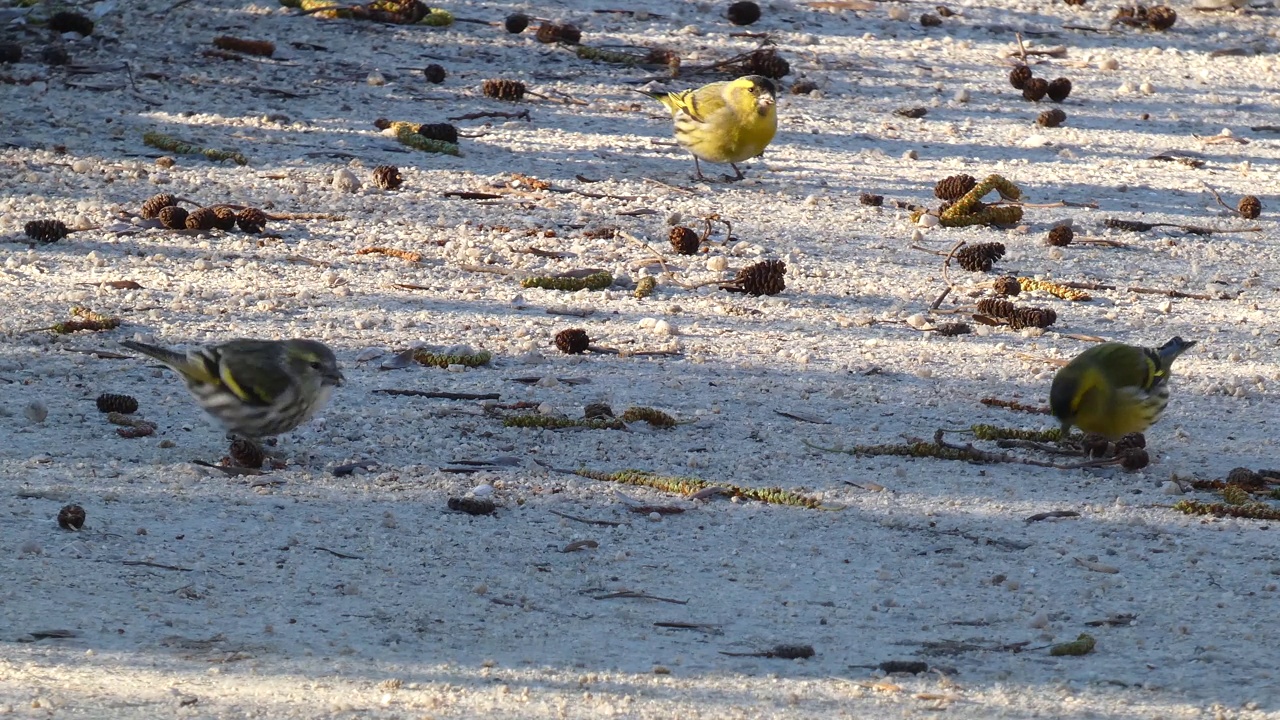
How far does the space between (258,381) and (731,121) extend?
4.76 metres

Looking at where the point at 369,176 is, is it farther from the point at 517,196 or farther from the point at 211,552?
the point at 211,552

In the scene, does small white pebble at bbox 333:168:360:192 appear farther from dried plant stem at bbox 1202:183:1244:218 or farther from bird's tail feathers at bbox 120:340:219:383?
dried plant stem at bbox 1202:183:1244:218

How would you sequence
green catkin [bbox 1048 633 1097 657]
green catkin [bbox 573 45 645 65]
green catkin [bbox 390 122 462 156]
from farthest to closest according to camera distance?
green catkin [bbox 573 45 645 65] → green catkin [bbox 390 122 462 156] → green catkin [bbox 1048 633 1097 657]

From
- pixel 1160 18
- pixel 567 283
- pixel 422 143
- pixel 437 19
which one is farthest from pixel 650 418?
pixel 1160 18

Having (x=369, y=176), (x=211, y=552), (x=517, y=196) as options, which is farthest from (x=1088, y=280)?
(x=211, y=552)

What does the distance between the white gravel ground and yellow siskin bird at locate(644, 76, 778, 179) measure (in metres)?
0.27

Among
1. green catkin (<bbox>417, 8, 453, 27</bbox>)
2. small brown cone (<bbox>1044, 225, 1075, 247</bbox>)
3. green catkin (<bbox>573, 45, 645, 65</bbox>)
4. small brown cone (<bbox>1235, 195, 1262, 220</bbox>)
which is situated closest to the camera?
small brown cone (<bbox>1044, 225, 1075, 247</bbox>)

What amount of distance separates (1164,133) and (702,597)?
24.3 ft

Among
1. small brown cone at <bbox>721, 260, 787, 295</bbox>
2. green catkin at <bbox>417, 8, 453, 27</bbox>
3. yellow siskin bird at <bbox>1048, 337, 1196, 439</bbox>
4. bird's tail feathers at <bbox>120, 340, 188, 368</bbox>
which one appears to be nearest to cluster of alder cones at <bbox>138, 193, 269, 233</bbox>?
small brown cone at <bbox>721, 260, 787, 295</bbox>

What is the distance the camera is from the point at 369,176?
8984 mm

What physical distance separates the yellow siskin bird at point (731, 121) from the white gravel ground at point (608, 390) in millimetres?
269

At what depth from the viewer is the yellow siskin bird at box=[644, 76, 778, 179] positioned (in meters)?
9.23

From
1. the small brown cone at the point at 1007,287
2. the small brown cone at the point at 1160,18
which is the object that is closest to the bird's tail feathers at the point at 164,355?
the small brown cone at the point at 1007,287

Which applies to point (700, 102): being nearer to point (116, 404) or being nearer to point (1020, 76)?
point (1020, 76)
